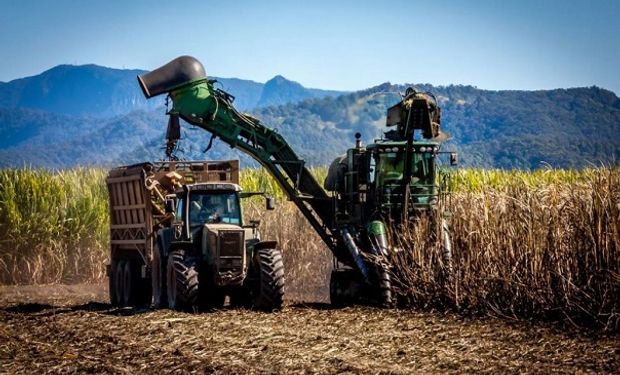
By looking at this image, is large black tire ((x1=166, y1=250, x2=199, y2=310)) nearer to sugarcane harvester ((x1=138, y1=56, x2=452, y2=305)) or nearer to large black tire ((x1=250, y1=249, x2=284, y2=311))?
large black tire ((x1=250, y1=249, x2=284, y2=311))

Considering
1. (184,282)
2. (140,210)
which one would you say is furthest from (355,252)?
(140,210)

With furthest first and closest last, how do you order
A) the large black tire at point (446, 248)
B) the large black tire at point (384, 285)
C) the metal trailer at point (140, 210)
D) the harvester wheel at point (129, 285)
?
1. the harvester wheel at point (129, 285)
2. the metal trailer at point (140, 210)
3. the large black tire at point (384, 285)
4. the large black tire at point (446, 248)

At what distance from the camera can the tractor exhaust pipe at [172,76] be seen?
70.6ft

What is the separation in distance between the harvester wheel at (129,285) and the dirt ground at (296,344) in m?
2.52

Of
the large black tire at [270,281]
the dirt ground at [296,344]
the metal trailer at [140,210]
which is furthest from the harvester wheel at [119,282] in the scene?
the large black tire at [270,281]

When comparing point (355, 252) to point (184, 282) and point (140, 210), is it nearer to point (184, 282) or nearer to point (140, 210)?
point (184, 282)

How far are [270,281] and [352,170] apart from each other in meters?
3.99

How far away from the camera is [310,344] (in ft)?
44.4

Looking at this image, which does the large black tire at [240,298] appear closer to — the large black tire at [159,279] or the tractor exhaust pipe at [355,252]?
the large black tire at [159,279]

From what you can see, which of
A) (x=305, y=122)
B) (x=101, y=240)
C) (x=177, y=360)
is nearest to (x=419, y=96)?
(x=177, y=360)

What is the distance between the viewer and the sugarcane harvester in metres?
19.0

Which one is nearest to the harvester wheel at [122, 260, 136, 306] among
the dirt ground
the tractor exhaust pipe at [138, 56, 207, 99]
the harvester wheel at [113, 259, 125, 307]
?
the harvester wheel at [113, 259, 125, 307]

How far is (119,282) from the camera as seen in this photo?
21.2 metres

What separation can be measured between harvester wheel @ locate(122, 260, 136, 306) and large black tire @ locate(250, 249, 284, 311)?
3908 mm
